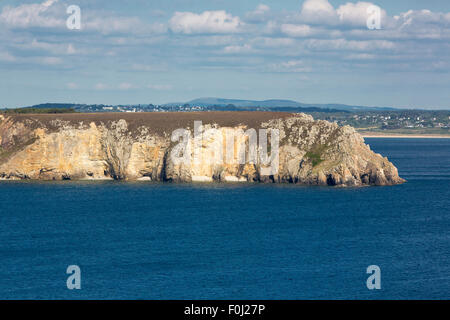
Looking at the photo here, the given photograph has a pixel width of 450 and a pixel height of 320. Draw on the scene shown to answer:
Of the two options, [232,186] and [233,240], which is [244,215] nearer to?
[233,240]

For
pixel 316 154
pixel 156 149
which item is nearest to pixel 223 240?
pixel 316 154

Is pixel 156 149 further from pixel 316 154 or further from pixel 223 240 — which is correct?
pixel 223 240

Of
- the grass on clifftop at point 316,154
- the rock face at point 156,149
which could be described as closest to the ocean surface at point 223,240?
the rock face at point 156,149

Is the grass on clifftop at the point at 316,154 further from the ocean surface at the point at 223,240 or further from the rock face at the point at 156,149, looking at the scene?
the ocean surface at the point at 223,240

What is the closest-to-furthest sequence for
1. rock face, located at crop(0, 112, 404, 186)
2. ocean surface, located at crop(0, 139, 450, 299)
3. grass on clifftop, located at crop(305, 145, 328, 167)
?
1. ocean surface, located at crop(0, 139, 450, 299)
2. grass on clifftop, located at crop(305, 145, 328, 167)
3. rock face, located at crop(0, 112, 404, 186)

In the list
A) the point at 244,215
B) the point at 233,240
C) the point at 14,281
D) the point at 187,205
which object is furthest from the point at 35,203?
the point at 14,281

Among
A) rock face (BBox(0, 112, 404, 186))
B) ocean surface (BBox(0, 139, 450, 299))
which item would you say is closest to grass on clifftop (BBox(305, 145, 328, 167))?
rock face (BBox(0, 112, 404, 186))

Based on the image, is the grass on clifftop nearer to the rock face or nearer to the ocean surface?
the rock face
